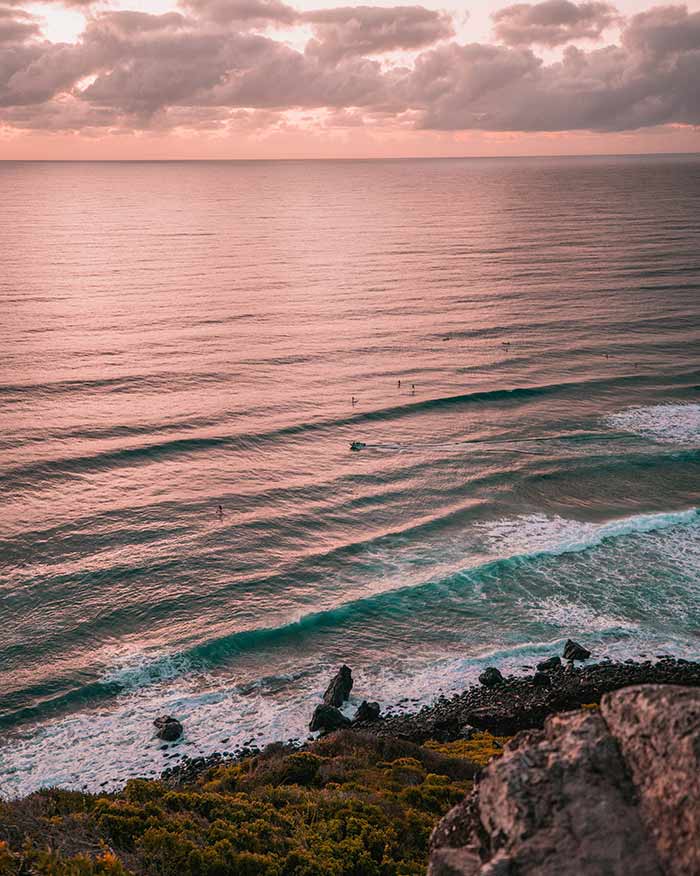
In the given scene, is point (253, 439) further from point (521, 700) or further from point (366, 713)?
point (521, 700)

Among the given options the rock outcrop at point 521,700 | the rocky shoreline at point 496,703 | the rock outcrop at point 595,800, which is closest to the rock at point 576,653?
the rocky shoreline at point 496,703

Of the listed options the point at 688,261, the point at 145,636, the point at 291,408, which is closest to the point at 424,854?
the point at 145,636

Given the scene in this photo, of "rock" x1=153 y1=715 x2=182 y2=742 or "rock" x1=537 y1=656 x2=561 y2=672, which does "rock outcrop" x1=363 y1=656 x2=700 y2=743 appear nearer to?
"rock" x1=537 y1=656 x2=561 y2=672

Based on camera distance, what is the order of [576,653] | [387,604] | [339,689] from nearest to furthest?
[339,689]
[576,653]
[387,604]

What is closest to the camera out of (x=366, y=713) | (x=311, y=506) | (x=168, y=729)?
(x=168, y=729)

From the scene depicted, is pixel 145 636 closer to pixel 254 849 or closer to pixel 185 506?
pixel 185 506

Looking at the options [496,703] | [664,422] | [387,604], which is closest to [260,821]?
[496,703]
